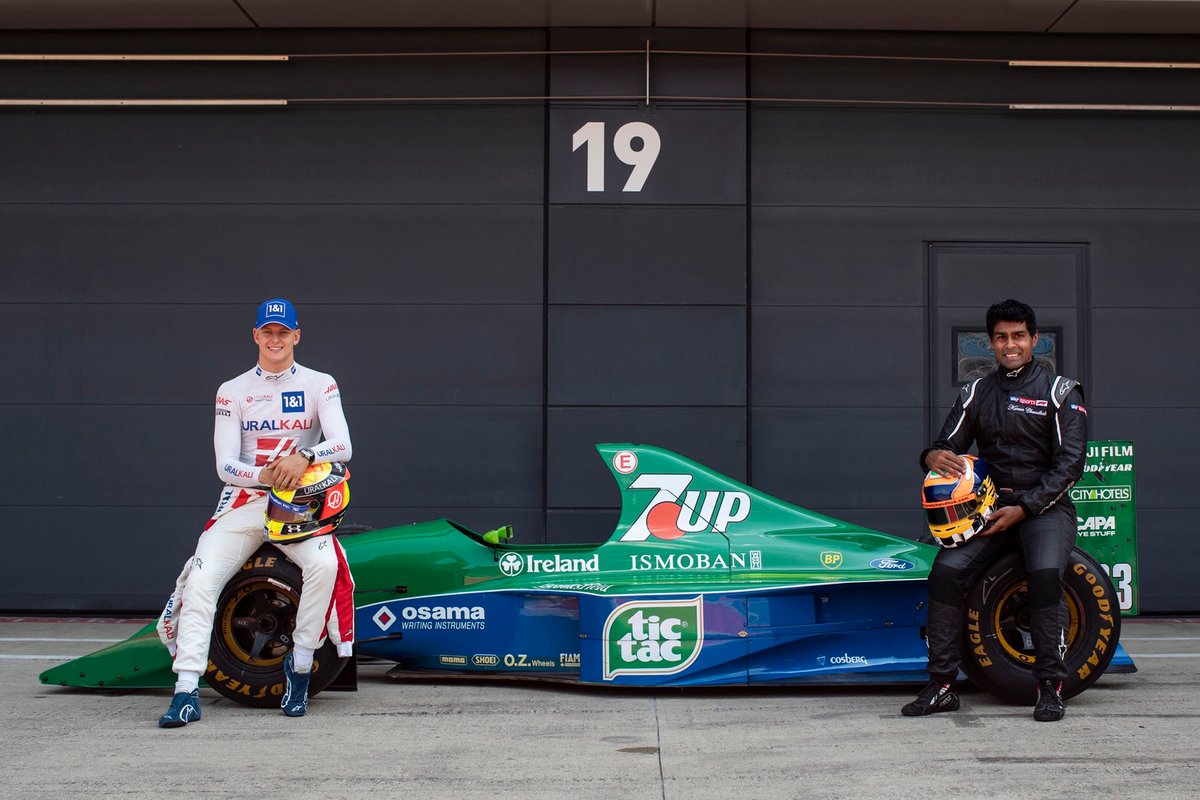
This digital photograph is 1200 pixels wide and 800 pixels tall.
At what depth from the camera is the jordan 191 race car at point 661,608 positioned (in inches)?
225

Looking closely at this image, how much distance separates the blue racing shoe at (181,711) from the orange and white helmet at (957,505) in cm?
363

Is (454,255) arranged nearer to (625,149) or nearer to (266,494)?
(625,149)

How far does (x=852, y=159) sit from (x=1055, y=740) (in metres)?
5.43

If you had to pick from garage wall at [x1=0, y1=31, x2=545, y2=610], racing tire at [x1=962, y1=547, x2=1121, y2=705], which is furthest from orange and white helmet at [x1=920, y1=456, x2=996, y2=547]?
garage wall at [x1=0, y1=31, x2=545, y2=610]

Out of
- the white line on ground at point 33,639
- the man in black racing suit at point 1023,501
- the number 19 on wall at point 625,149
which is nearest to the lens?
the man in black racing suit at point 1023,501

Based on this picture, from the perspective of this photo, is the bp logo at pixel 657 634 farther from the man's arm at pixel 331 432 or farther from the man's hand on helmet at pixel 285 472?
the man's hand on helmet at pixel 285 472

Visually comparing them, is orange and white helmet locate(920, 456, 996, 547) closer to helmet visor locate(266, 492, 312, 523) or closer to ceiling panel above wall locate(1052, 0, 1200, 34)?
helmet visor locate(266, 492, 312, 523)

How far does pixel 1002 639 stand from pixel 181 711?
13.1ft

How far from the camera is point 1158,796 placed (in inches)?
164

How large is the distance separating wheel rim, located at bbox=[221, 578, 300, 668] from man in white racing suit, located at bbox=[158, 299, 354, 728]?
0.19 metres

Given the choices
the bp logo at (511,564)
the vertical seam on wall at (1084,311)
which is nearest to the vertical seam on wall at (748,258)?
the vertical seam on wall at (1084,311)

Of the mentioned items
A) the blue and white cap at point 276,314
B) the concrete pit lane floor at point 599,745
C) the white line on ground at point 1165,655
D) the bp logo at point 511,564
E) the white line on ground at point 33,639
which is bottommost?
the white line on ground at point 33,639

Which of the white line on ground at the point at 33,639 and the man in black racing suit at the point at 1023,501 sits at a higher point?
the man in black racing suit at the point at 1023,501

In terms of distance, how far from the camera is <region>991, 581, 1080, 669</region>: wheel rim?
5699 millimetres
